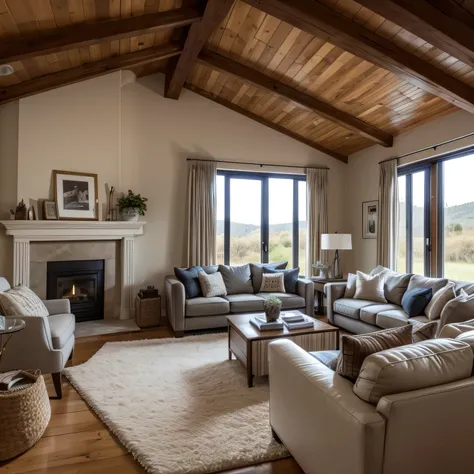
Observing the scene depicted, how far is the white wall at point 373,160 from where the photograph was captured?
4.15 metres

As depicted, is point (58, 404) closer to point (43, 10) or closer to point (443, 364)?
point (443, 364)

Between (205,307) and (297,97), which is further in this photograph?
(297,97)

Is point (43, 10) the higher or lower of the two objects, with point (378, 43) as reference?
higher

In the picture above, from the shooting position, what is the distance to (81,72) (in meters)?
4.28

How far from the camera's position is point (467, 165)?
4.14 meters

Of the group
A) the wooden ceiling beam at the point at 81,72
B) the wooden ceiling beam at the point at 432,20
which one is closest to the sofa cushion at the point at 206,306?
the wooden ceiling beam at the point at 81,72

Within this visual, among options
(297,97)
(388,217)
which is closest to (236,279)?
(388,217)

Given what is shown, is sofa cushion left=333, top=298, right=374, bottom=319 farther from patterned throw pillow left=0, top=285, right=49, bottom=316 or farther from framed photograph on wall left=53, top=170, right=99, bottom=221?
framed photograph on wall left=53, top=170, right=99, bottom=221

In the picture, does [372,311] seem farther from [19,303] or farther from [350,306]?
[19,303]

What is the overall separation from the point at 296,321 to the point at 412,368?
183 cm

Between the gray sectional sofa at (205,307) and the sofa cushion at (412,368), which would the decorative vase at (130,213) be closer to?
the gray sectional sofa at (205,307)

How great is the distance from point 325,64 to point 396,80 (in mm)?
844

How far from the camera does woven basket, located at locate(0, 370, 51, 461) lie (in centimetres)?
193

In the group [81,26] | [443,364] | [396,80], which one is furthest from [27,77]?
[443,364]
